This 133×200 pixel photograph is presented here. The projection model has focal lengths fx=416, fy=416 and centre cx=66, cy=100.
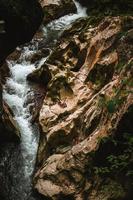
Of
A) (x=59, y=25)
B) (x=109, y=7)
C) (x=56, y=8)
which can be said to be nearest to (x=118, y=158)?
(x=59, y=25)

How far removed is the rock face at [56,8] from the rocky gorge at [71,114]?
62.2 inches

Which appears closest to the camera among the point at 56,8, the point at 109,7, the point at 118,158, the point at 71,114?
the point at 118,158

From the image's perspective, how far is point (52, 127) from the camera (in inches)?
405

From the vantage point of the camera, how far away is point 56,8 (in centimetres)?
1644

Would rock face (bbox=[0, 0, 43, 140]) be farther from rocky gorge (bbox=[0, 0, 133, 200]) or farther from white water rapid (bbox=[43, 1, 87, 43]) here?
white water rapid (bbox=[43, 1, 87, 43])

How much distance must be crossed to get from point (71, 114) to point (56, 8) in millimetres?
7430

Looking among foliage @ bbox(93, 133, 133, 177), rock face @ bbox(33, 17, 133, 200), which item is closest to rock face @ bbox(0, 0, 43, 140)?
rock face @ bbox(33, 17, 133, 200)

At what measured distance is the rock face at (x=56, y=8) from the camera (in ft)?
53.1

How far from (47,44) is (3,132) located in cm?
505

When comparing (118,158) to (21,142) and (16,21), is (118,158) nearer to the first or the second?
(16,21)

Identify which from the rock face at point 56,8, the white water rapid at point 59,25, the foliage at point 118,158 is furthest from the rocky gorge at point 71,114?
the rock face at point 56,8

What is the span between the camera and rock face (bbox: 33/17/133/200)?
8.30 meters

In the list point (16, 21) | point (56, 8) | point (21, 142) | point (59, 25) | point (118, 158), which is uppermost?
point (16, 21)

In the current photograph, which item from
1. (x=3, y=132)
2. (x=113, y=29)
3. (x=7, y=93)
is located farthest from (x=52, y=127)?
(x=113, y=29)
